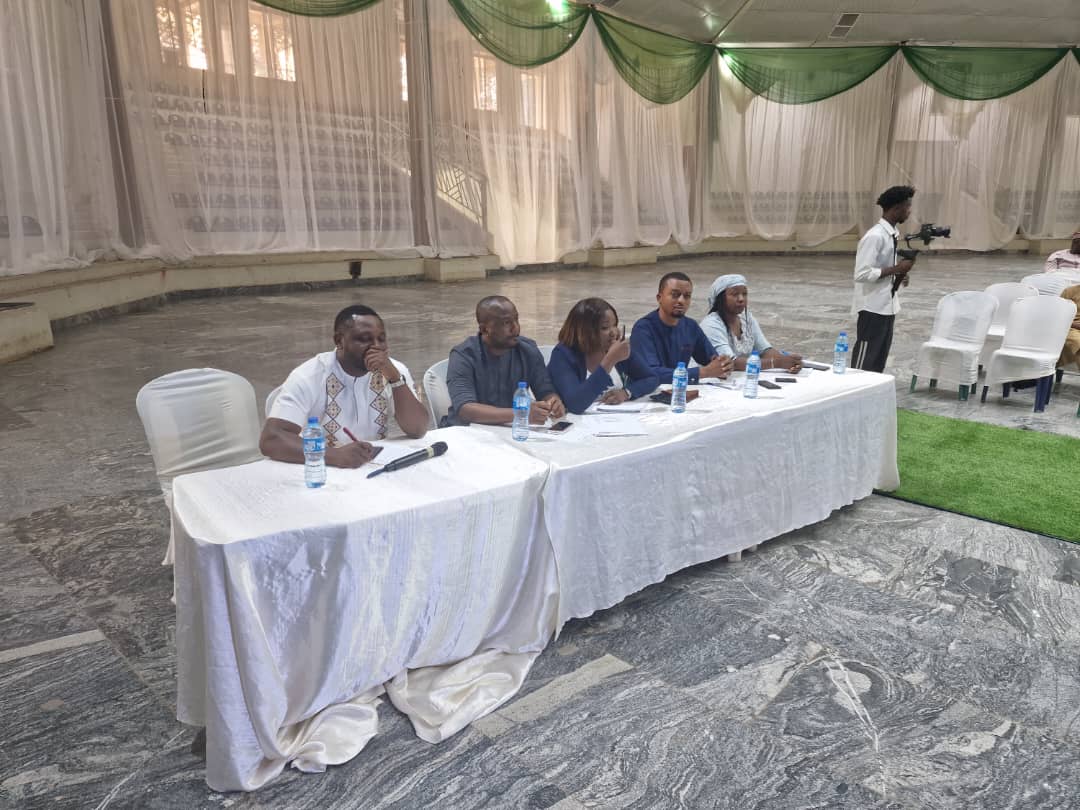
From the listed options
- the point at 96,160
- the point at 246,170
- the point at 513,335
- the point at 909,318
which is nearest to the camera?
the point at 513,335

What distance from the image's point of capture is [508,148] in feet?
38.3

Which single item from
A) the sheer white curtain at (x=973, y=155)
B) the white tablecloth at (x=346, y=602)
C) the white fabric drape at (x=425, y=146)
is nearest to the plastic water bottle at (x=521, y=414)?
the white tablecloth at (x=346, y=602)

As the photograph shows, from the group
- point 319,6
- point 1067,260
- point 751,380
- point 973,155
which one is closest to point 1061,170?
point 973,155

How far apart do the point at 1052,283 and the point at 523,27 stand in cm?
Answer: 765

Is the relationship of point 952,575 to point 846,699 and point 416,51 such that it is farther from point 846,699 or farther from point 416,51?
point 416,51

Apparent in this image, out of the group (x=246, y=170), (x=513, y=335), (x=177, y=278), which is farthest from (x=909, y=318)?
(x=177, y=278)

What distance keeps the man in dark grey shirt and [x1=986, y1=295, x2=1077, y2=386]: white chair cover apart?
3.75 meters

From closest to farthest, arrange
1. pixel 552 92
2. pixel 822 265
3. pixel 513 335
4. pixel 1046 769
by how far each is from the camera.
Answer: pixel 1046 769, pixel 513 335, pixel 552 92, pixel 822 265

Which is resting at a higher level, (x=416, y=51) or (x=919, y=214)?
(x=416, y=51)

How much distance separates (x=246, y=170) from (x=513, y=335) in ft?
25.1

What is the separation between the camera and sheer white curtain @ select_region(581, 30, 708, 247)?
12.9 metres

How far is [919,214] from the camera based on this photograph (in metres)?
16.3

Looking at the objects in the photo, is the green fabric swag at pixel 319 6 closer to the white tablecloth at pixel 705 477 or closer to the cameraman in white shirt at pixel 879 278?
the cameraman in white shirt at pixel 879 278

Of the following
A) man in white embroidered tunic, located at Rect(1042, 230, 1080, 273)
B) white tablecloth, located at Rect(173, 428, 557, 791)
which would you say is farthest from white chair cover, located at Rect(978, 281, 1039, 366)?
white tablecloth, located at Rect(173, 428, 557, 791)
